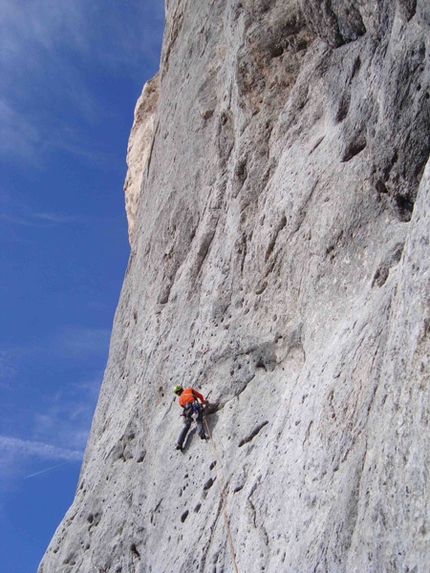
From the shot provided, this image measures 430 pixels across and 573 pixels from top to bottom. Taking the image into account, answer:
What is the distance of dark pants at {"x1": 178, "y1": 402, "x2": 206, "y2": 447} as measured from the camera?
836cm

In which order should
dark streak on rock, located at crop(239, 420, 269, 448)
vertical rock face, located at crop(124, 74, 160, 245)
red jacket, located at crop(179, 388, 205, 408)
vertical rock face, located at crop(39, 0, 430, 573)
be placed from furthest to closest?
vertical rock face, located at crop(124, 74, 160, 245) < red jacket, located at crop(179, 388, 205, 408) < dark streak on rock, located at crop(239, 420, 269, 448) < vertical rock face, located at crop(39, 0, 430, 573)

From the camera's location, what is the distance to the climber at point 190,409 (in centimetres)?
838

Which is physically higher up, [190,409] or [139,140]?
[139,140]

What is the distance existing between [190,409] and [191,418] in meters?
0.12

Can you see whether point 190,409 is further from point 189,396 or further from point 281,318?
point 281,318

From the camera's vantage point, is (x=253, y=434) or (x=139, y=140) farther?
(x=139, y=140)

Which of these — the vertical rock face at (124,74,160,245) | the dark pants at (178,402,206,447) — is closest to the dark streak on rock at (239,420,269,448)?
the dark pants at (178,402,206,447)

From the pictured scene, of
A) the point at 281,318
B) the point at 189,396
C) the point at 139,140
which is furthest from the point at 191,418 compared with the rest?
the point at 139,140

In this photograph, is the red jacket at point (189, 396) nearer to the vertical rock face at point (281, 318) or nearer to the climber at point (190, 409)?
the climber at point (190, 409)

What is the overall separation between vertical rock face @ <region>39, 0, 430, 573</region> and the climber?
143mm

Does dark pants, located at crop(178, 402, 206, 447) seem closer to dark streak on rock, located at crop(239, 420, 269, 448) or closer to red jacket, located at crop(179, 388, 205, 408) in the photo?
red jacket, located at crop(179, 388, 205, 408)

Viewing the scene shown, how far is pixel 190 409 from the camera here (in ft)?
28.1

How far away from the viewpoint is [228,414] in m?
8.20

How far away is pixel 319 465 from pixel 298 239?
3106 millimetres
